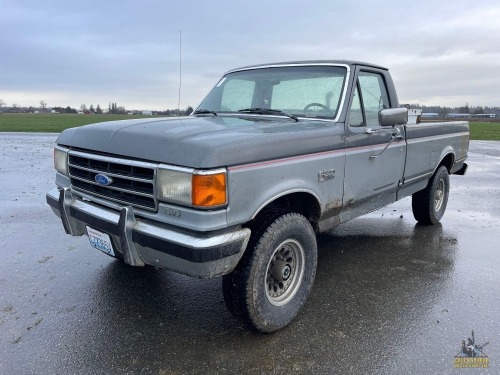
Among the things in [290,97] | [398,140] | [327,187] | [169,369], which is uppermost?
[290,97]

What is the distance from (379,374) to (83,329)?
218 centimetres

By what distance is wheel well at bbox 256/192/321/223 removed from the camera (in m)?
3.29

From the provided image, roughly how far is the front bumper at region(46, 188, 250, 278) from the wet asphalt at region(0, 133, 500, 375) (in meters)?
0.64

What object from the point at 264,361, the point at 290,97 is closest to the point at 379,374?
the point at 264,361

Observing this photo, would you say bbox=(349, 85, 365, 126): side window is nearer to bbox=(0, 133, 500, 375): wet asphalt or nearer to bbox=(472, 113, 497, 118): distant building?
bbox=(0, 133, 500, 375): wet asphalt

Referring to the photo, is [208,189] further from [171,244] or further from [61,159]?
[61,159]

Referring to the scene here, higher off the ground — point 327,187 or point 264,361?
point 327,187

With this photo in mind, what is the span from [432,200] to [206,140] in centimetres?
430

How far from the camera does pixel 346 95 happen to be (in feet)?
12.5

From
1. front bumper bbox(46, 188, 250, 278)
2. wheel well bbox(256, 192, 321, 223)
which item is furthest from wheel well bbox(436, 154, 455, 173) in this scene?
front bumper bbox(46, 188, 250, 278)

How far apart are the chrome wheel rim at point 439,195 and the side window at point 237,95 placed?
3.31 m

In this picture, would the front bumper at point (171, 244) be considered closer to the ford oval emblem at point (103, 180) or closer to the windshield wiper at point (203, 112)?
the ford oval emblem at point (103, 180)

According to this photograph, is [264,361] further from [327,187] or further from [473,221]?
[473,221]

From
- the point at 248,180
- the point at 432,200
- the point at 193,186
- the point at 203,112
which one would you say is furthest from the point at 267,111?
the point at 432,200
